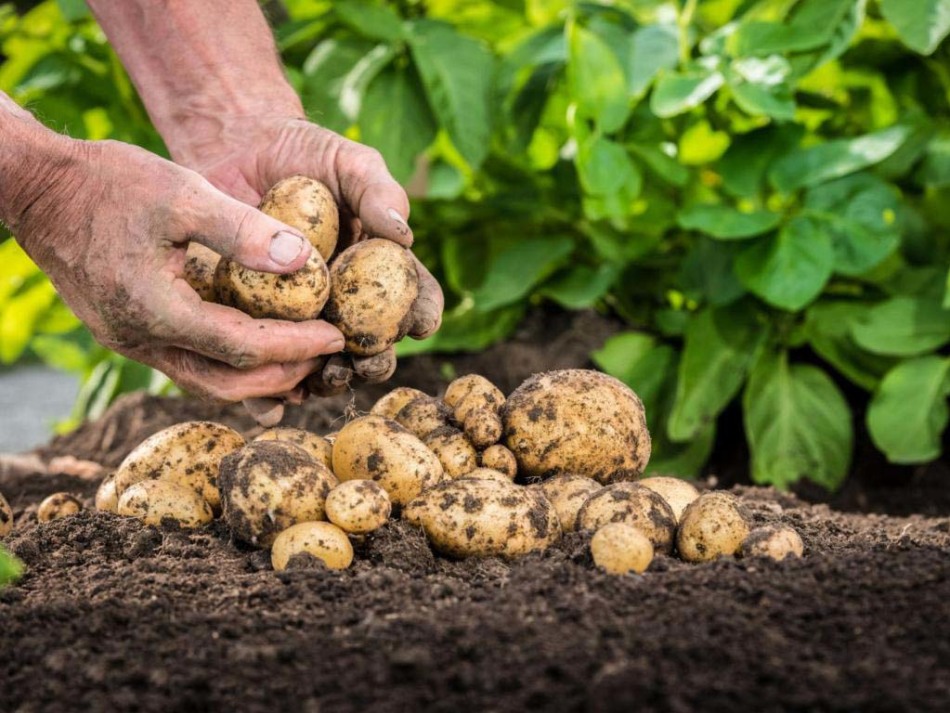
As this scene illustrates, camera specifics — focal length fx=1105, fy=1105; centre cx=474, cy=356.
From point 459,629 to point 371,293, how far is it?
98cm

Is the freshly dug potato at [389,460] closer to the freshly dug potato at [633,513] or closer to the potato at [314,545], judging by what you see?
the potato at [314,545]

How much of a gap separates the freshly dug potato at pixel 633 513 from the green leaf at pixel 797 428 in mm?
1790

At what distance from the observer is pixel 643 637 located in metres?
1.74

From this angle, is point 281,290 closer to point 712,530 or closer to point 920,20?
point 712,530

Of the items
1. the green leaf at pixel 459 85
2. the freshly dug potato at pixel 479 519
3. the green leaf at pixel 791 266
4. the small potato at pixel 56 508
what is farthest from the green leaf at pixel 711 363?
the small potato at pixel 56 508

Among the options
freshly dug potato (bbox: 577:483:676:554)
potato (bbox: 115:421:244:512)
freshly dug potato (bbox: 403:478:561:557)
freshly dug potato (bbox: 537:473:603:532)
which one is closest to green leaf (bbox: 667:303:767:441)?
freshly dug potato (bbox: 537:473:603:532)

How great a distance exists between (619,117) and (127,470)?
2201 mm

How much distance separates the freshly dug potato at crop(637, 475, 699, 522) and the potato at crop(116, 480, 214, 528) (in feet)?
3.39

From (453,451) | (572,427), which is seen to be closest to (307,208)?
(453,451)

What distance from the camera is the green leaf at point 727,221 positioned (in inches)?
154

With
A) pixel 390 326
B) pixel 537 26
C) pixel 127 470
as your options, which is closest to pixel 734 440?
pixel 537 26

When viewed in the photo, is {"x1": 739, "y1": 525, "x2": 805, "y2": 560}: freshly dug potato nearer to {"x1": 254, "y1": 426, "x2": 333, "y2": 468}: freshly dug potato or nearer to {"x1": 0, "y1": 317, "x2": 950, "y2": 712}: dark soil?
{"x1": 0, "y1": 317, "x2": 950, "y2": 712}: dark soil

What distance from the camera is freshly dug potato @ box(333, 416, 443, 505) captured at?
2.40m

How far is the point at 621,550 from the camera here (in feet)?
6.99
